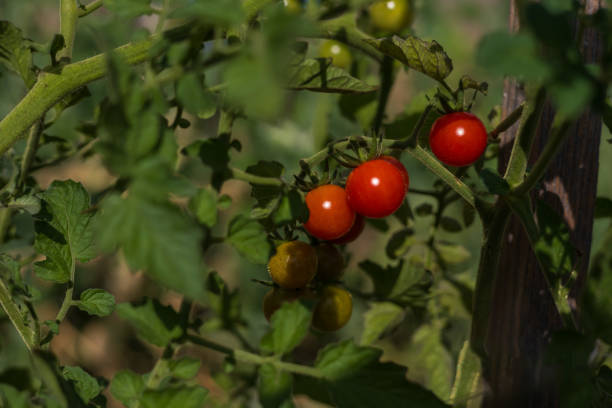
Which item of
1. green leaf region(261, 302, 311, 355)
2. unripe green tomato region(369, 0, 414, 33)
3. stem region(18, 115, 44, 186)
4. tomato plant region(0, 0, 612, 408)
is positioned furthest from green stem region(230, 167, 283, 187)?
unripe green tomato region(369, 0, 414, 33)

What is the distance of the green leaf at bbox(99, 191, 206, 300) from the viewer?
1.48ft

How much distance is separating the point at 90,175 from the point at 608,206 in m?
2.81

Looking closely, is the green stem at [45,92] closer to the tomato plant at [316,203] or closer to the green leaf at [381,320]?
the tomato plant at [316,203]

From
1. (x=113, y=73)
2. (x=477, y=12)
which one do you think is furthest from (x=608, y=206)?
(x=477, y=12)

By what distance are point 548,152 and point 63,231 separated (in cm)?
57

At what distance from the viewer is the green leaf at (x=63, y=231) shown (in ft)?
2.48

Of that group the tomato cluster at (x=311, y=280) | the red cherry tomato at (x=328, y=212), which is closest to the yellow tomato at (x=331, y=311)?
the tomato cluster at (x=311, y=280)

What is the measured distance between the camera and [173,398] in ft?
1.98

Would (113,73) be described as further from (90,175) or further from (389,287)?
(90,175)

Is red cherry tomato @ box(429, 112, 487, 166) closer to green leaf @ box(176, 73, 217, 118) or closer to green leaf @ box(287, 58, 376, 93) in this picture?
green leaf @ box(287, 58, 376, 93)

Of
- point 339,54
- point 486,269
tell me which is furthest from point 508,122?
point 339,54

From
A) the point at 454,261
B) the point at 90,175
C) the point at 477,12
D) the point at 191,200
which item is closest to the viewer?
the point at 191,200

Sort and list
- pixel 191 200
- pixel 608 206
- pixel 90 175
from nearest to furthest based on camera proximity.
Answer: pixel 191 200 → pixel 608 206 → pixel 90 175

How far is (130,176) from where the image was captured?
485mm
